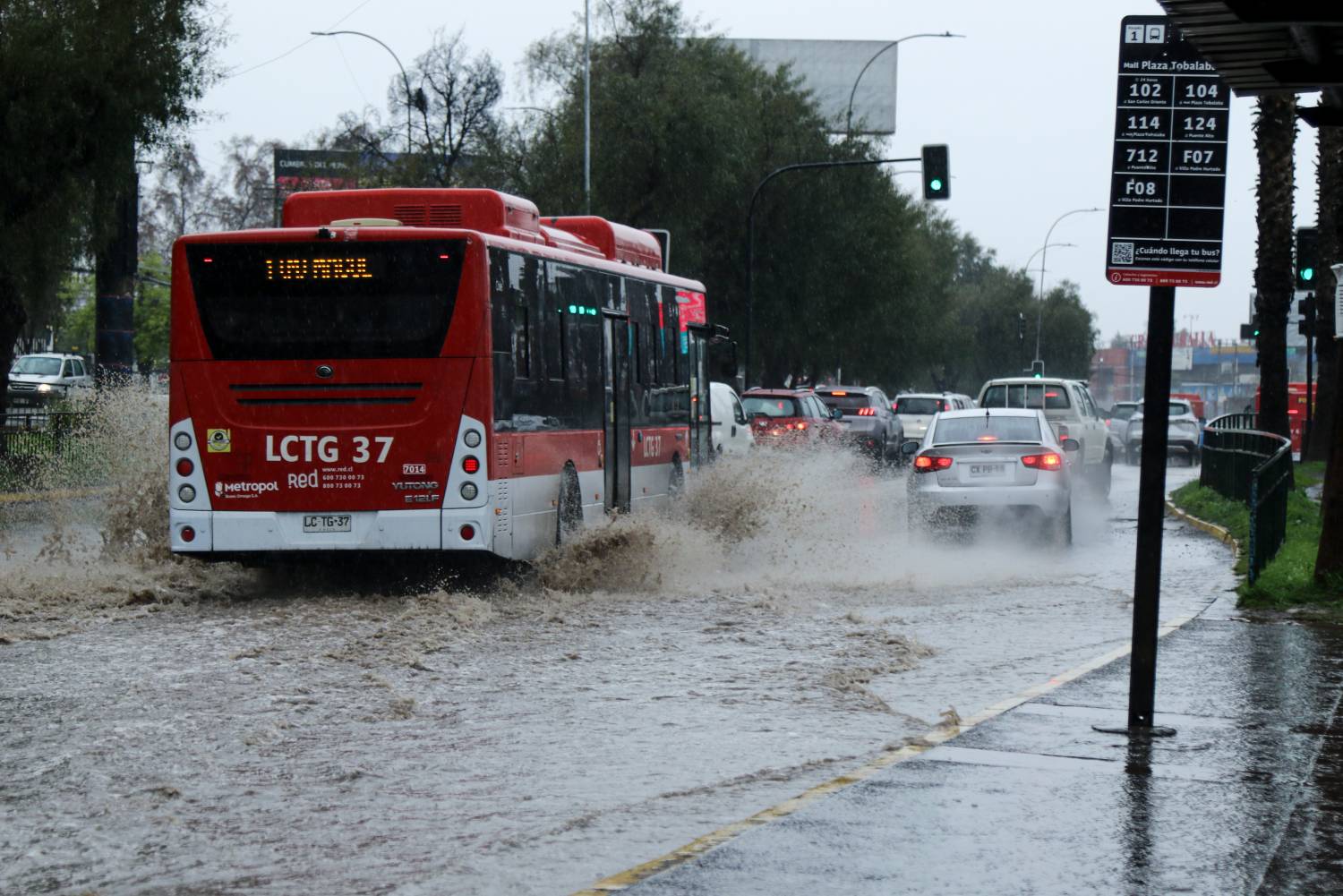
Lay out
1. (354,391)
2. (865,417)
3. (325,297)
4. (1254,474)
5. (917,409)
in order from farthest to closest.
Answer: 1. (917,409)
2. (865,417)
3. (1254,474)
4. (325,297)
5. (354,391)

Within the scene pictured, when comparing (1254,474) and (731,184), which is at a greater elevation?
(731,184)

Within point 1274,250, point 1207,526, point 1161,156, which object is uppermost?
point 1274,250

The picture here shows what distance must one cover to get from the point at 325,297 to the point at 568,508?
297cm

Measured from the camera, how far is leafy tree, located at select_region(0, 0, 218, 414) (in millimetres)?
28156

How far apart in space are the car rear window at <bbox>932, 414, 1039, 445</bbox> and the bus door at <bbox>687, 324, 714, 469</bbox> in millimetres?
2921

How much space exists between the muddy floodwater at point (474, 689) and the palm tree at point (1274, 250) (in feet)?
41.6

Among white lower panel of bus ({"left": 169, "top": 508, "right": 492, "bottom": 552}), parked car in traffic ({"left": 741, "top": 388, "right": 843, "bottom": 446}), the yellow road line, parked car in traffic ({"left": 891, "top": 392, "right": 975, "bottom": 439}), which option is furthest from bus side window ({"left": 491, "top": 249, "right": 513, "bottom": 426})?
parked car in traffic ({"left": 891, "top": 392, "right": 975, "bottom": 439})

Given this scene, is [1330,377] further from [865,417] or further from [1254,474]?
[1254,474]

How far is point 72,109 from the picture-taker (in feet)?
93.5

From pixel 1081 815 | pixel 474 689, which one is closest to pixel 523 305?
pixel 474 689

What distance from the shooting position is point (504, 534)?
14609 millimetres

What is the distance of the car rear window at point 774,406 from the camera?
36938 mm

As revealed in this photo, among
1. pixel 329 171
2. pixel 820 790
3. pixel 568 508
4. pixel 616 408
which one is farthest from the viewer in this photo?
pixel 329 171

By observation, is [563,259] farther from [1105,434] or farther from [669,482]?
[1105,434]
